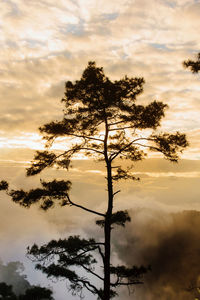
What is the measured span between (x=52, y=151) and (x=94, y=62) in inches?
194

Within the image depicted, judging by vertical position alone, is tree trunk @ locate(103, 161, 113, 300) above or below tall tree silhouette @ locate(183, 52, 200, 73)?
below

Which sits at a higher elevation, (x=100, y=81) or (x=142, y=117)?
(x=100, y=81)

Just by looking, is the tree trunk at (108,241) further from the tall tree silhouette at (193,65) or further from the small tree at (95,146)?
the tall tree silhouette at (193,65)

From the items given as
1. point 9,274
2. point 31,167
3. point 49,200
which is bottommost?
point 9,274

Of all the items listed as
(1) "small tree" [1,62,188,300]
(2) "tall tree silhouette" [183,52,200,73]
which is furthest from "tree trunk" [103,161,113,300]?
(2) "tall tree silhouette" [183,52,200,73]

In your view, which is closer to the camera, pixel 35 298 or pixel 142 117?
pixel 142 117

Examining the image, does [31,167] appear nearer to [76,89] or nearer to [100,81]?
[76,89]

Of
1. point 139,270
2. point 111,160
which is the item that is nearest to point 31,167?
point 111,160

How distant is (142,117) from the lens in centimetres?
1293

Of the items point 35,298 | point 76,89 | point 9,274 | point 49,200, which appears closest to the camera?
point 49,200

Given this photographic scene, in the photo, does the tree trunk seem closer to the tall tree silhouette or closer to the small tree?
the small tree

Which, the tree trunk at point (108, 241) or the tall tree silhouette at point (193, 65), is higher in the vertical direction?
the tall tree silhouette at point (193, 65)

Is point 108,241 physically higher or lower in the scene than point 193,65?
lower

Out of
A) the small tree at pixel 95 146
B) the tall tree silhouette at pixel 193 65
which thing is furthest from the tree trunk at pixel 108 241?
the tall tree silhouette at pixel 193 65
